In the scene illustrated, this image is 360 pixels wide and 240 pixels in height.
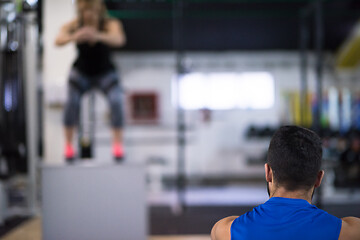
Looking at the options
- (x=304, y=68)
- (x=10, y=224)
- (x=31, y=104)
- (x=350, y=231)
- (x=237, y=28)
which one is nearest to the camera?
(x=350, y=231)

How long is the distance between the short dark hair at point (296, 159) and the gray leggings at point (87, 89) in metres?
1.85

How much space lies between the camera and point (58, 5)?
10.1 ft

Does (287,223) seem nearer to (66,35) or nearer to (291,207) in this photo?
(291,207)

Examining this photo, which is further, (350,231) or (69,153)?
(69,153)

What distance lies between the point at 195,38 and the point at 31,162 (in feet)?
14.9

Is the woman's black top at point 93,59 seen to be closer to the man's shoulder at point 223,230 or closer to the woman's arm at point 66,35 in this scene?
the woman's arm at point 66,35

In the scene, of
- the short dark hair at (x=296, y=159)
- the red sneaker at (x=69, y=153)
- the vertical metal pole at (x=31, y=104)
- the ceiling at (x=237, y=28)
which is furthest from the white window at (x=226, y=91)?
the short dark hair at (x=296, y=159)

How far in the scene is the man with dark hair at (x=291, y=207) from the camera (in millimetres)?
863

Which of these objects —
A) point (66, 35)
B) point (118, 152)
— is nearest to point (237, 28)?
point (66, 35)

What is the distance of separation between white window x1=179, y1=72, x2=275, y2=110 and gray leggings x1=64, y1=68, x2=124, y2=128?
5.41 m

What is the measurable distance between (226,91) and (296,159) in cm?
726

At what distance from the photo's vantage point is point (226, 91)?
8.12m

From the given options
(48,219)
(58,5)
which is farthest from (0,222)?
(58,5)

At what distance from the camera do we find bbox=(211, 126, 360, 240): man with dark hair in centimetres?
86
